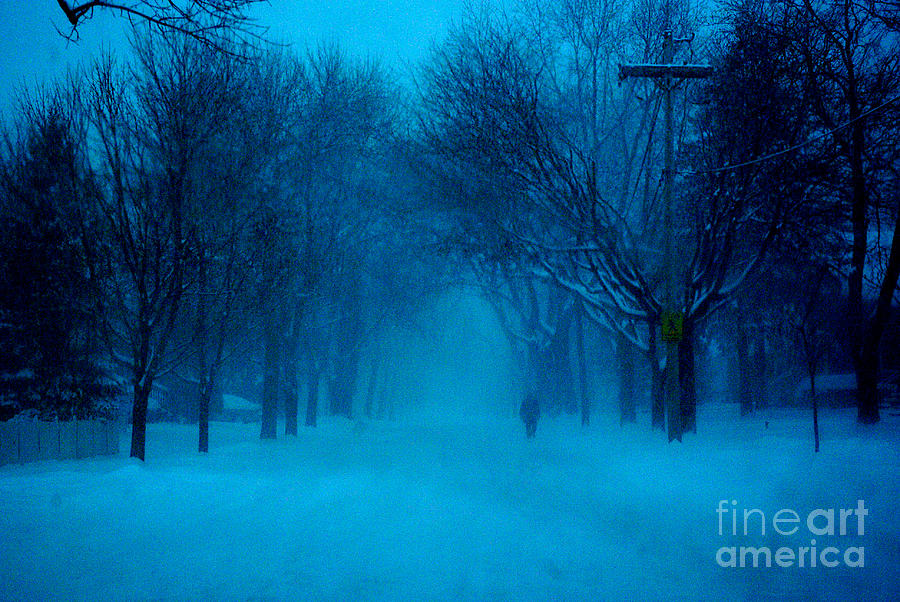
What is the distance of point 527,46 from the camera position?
19922 millimetres

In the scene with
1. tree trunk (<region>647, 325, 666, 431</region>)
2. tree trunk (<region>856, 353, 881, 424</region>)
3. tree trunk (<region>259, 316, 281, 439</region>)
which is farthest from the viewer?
tree trunk (<region>259, 316, 281, 439</region>)

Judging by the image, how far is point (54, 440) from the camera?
1517 cm

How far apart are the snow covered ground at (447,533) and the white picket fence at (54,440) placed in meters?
6.43

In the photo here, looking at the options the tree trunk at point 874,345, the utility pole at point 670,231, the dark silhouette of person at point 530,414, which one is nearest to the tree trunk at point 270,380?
the dark silhouette of person at point 530,414

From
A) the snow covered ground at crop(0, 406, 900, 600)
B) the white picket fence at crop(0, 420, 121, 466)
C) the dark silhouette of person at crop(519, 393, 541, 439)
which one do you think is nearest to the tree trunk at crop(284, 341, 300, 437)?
the dark silhouette of person at crop(519, 393, 541, 439)

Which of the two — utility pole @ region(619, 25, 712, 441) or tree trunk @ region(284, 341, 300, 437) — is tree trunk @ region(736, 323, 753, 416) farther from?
tree trunk @ region(284, 341, 300, 437)

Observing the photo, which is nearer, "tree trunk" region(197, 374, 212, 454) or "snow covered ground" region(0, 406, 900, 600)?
"snow covered ground" region(0, 406, 900, 600)

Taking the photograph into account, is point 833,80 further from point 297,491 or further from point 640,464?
point 297,491

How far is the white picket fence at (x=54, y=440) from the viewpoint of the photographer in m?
14.3

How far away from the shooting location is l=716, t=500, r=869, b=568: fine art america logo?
253 inches

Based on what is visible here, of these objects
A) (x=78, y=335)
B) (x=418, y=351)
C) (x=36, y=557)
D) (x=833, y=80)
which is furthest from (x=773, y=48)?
(x=418, y=351)

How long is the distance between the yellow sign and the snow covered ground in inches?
92.4

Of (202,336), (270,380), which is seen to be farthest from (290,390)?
(202,336)

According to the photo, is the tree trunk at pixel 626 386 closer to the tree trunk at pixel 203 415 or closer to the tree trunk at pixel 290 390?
the tree trunk at pixel 290 390
